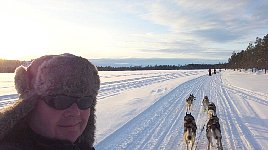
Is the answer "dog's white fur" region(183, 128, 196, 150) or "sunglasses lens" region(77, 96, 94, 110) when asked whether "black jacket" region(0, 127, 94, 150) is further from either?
"dog's white fur" region(183, 128, 196, 150)

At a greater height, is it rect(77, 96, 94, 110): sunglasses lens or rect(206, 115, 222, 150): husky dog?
rect(77, 96, 94, 110): sunglasses lens

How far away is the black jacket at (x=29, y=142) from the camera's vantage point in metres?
1.32

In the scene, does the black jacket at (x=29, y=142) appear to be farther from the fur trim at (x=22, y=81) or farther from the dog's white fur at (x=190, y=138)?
the dog's white fur at (x=190, y=138)

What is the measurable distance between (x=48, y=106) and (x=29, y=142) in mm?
148

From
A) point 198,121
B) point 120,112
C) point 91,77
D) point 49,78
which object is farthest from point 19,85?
point 120,112

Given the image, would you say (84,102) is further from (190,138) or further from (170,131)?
(170,131)

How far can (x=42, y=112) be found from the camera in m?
1.39

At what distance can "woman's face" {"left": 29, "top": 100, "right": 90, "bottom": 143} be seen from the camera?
138 cm

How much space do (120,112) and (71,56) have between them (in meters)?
12.4

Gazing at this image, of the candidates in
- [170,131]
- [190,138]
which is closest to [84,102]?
[190,138]

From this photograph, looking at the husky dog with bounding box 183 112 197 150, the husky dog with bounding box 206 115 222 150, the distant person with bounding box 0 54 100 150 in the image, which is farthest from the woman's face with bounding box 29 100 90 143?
the husky dog with bounding box 206 115 222 150

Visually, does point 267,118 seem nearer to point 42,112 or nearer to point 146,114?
point 146,114

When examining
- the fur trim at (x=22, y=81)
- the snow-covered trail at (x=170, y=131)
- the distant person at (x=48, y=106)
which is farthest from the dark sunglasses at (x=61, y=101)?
the snow-covered trail at (x=170, y=131)

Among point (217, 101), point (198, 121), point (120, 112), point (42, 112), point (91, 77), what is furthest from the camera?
point (217, 101)
